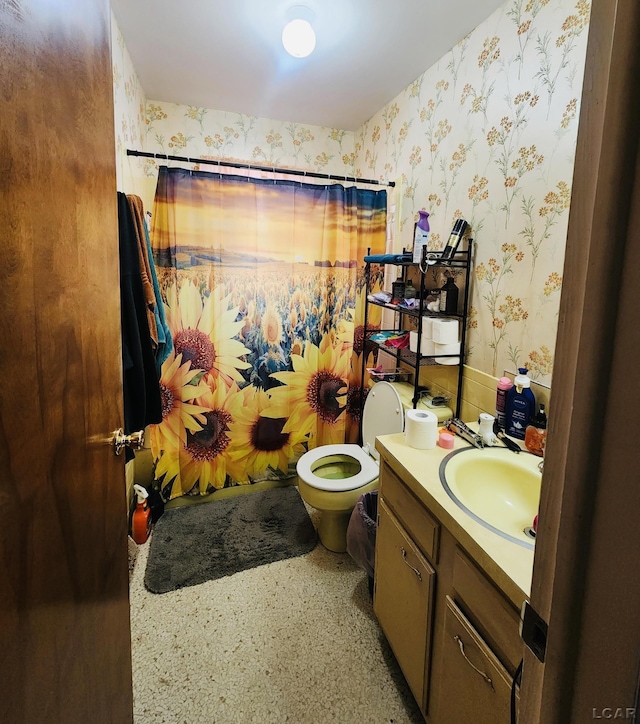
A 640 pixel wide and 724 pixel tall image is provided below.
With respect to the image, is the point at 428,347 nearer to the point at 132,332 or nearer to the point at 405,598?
the point at 405,598

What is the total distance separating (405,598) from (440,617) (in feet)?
0.63

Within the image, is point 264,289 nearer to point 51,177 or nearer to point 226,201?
point 226,201

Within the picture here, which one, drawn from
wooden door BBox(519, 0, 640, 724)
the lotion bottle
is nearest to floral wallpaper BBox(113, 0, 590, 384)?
wooden door BBox(519, 0, 640, 724)

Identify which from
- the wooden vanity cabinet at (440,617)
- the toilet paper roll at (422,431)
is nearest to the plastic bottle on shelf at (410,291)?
the toilet paper roll at (422,431)

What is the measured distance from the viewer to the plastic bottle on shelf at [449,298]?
1.71 m

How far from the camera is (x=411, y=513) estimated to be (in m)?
1.18

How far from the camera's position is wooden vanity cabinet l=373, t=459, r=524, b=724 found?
84cm

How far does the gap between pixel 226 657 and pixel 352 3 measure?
249 centimetres

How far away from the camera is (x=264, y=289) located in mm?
2219

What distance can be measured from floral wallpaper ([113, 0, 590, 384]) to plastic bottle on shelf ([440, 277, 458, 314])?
84 millimetres

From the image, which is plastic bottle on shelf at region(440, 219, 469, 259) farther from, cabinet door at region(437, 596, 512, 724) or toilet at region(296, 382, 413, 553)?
cabinet door at region(437, 596, 512, 724)

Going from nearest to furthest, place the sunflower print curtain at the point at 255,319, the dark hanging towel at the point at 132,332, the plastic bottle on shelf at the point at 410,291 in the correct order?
the dark hanging towel at the point at 132,332 → the plastic bottle on shelf at the point at 410,291 → the sunflower print curtain at the point at 255,319

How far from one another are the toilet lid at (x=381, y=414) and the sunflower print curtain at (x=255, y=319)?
408mm

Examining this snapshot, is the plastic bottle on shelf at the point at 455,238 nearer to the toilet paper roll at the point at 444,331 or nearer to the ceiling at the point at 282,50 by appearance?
the toilet paper roll at the point at 444,331
